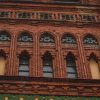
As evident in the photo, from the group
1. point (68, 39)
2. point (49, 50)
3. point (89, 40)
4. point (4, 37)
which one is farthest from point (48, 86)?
point (89, 40)

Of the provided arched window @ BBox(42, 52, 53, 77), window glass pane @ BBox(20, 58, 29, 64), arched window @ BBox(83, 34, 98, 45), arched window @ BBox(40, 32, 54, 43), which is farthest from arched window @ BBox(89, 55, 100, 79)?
window glass pane @ BBox(20, 58, 29, 64)

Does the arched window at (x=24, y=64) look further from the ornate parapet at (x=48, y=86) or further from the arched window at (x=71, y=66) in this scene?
the arched window at (x=71, y=66)

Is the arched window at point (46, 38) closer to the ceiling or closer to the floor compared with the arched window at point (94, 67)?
closer to the ceiling

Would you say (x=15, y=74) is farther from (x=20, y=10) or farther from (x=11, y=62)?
(x=20, y=10)

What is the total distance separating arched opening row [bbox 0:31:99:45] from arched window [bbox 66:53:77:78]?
828mm

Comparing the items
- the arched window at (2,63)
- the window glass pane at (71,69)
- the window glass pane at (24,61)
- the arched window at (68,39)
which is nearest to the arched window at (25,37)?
the window glass pane at (24,61)

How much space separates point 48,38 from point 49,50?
84 cm

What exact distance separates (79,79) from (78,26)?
3483 mm

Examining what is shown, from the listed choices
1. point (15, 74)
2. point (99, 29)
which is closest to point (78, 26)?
point (99, 29)

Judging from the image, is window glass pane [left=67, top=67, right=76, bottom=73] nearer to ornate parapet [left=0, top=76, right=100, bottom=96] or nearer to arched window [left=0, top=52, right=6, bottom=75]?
ornate parapet [left=0, top=76, right=100, bottom=96]

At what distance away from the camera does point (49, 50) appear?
16469mm

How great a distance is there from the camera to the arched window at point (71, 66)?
15730 mm

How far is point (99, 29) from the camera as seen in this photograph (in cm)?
1766

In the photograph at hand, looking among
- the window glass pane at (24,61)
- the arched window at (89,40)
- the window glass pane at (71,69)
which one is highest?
the arched window at (89,40)
